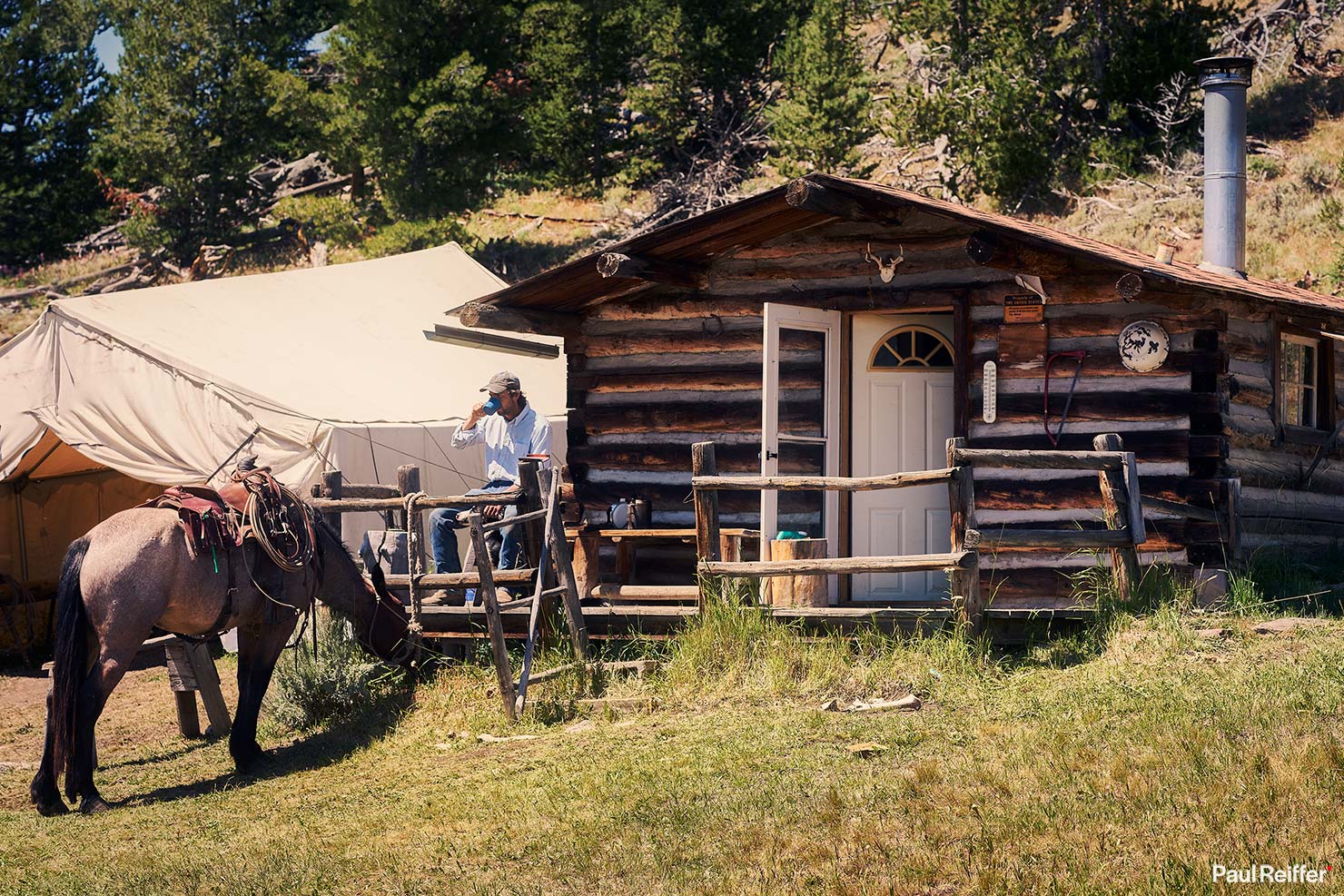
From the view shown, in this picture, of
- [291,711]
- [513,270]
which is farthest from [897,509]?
[513,270]

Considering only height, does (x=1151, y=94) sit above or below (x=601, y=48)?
below

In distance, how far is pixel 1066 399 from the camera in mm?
10102

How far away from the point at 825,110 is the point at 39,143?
21.7 m

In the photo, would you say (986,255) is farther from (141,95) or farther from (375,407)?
(141,95)

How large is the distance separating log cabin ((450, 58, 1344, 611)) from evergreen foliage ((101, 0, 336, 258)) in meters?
27.2

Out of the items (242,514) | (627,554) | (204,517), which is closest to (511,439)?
(627,554)

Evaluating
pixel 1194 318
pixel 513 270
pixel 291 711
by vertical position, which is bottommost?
pixel 291 711

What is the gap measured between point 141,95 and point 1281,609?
35.0m

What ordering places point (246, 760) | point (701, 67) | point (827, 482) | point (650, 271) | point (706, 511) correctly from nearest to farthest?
point (827, 482) → point (246, 760) → point (706, 511) → point (650, 271) → point (701, 67)

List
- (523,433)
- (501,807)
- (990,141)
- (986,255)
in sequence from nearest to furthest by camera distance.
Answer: (501,807) < (986,255) < (523,433) < (990,141)

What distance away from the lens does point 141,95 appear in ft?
122

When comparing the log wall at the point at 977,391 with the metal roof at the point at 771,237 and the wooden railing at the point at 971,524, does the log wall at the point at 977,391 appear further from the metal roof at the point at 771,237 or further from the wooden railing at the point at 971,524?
the wooden railing at the point at 971,524

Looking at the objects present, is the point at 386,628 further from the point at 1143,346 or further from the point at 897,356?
the point at 1143,346

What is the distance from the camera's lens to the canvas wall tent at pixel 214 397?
13109mm
